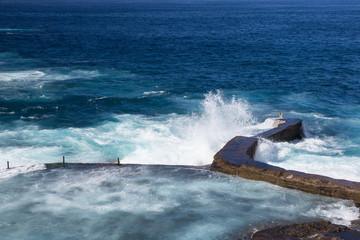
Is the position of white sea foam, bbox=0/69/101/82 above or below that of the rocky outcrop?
above

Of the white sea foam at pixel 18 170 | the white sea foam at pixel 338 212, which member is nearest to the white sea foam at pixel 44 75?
the white sea foam at pixel 18 170

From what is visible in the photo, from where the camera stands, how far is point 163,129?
3103 cm

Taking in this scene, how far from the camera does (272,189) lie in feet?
66.3

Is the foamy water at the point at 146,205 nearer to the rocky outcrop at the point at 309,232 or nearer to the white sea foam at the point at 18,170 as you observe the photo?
the white sea foam at the point at 18,170

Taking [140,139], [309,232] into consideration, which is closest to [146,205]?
[309,232]

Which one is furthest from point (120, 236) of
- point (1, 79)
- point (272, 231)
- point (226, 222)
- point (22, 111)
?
point (1, 79)

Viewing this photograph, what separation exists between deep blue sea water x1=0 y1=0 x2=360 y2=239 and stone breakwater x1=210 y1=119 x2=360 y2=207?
0.46m

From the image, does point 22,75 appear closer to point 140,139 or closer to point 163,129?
point 163,129

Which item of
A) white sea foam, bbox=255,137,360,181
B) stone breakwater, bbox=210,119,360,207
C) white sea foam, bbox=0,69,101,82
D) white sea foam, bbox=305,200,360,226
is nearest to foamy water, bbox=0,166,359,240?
white sea foam, bbox=305,200,360,226

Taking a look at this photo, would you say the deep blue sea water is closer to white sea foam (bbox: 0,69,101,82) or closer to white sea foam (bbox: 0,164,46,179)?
white sea foam (bbox: 0,164,46,179)

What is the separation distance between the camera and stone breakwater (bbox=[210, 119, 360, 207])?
1930 cm

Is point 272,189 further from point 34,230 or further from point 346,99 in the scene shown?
point 346,99

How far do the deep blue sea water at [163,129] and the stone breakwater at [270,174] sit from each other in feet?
1.50

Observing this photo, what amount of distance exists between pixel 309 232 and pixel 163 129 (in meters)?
16.3
